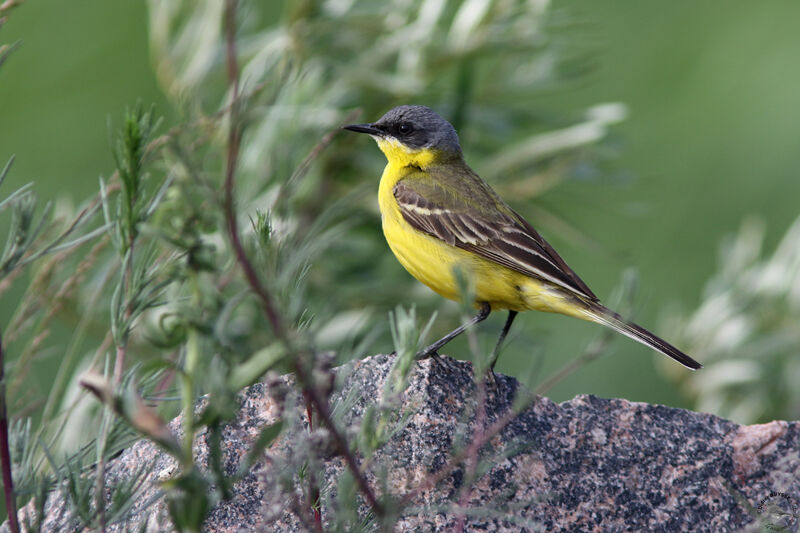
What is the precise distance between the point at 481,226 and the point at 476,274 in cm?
24

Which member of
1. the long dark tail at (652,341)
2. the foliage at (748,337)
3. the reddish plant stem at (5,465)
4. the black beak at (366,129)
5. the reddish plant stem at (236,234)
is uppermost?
the reddish plant stem at (236,234)

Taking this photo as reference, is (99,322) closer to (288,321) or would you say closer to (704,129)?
(288,321)

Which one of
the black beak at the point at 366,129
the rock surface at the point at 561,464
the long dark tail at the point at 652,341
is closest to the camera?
the rock surface at the point at 561,464

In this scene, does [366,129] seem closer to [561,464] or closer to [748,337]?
[748,337]

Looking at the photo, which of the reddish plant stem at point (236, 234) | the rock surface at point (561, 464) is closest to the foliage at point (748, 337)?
the rock surface at point (561, 464)

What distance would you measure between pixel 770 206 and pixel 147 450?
17.2 ft

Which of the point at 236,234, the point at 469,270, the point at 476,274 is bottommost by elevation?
the point at 476,274

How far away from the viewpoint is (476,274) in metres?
3.63

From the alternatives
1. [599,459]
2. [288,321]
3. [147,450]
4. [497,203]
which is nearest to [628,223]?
[497,203]

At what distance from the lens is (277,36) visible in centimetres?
413

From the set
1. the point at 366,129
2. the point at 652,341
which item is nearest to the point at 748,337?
the point at 652,341

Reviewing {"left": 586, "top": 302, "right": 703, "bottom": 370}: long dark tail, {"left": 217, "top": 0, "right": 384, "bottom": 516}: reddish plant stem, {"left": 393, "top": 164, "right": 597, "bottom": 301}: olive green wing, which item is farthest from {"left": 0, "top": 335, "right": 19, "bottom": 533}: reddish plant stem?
{"left": 393, "top": 164, "right": 597, "bottom": 301}: olive green wing

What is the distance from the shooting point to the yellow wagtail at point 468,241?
3.50m

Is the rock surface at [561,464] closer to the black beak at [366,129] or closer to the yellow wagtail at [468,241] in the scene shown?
the yellow wagtail at [468,241]
